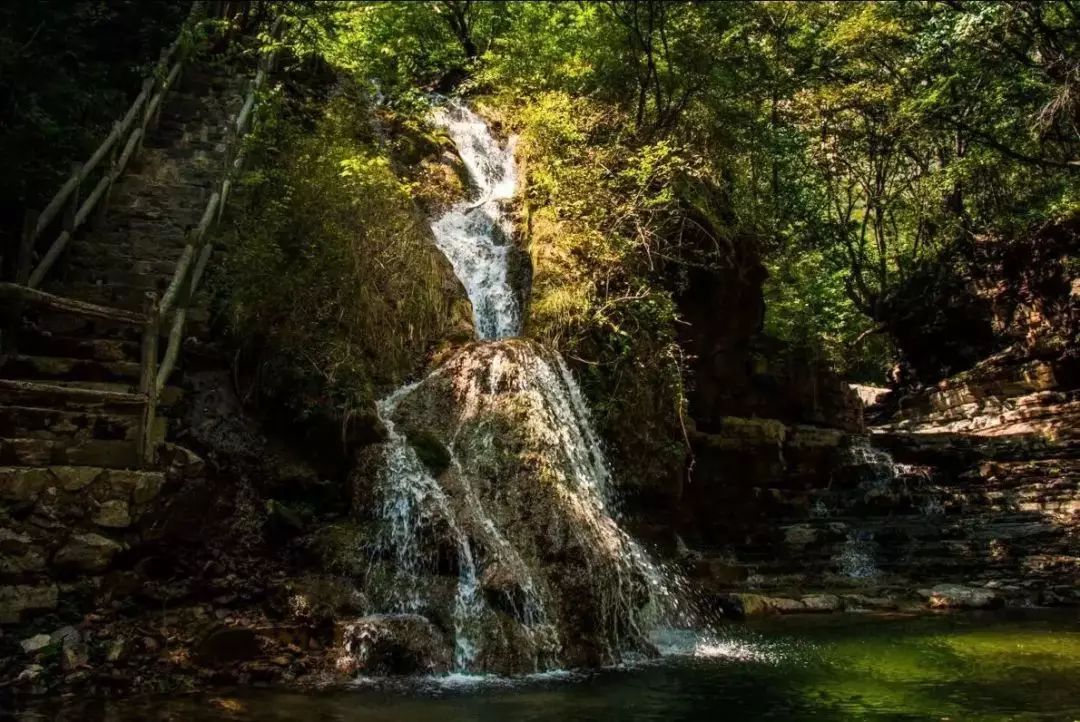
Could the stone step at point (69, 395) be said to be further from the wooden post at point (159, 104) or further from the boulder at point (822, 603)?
the boulder at point (822, 603)

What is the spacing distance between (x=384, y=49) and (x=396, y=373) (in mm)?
7769

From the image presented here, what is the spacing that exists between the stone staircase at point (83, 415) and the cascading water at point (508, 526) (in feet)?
7.93

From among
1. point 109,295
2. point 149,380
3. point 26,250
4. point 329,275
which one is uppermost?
point 329,275

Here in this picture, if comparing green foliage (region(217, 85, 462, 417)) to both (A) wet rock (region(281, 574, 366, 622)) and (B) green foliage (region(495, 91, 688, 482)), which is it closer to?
(B) green foliage (region(495, 91, 688, 482))

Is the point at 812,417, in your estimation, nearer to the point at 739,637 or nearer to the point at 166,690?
the point at 739,637

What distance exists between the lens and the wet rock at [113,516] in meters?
6.14

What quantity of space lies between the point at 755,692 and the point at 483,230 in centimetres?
948

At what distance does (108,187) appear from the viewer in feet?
33.3

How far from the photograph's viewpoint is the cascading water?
23.1ft

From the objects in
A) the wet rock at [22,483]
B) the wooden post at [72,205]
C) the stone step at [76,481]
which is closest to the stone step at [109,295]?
the wooden post at [72,205]

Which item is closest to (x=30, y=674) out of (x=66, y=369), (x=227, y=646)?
(x=227, y=646)

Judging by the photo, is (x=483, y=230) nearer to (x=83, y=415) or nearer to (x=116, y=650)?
(x=83, y=415)

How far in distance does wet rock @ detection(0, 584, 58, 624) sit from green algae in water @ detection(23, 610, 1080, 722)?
1.09 metres

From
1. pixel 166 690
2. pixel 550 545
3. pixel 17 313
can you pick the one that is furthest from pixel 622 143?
pixel 166 690
